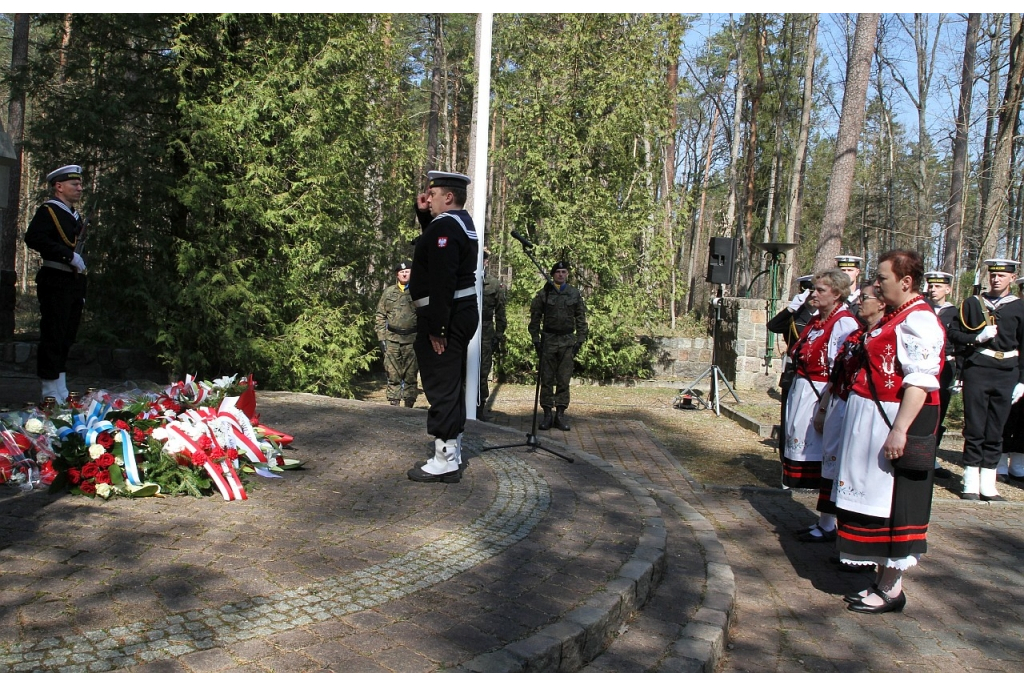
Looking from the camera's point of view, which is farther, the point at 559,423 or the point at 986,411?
the point at 559,423

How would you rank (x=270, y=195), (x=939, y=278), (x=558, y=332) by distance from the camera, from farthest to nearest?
(x=270, y=195) < (x=558, y=332) < (x=939, y=278)

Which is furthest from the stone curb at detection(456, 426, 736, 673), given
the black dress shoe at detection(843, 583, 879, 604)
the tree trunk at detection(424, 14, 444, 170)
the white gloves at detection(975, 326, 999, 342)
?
the tree trunk at detection(424, 14, 444, 170)

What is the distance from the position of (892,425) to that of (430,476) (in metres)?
3.03

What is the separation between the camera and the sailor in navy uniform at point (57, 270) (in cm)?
709

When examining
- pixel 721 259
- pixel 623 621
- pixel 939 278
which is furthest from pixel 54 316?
pixel 721 259

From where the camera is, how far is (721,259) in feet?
51.6

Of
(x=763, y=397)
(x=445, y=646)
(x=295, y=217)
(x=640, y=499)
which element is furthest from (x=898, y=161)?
(x=445, y=646)

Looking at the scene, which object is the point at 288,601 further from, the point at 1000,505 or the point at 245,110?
the point at 245,110

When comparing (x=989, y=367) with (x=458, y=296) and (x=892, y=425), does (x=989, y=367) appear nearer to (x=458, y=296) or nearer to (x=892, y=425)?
(x=892, y=425)

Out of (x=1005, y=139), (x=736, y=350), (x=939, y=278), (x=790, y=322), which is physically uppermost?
(x=1005, y=139)

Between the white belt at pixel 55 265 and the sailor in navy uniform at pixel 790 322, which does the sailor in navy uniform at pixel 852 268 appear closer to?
the sailor in navy uniform at pixel 790 322

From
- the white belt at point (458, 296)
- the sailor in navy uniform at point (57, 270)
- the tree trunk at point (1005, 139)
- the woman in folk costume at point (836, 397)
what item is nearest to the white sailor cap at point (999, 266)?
the woman in folk costume at point (836, 397)

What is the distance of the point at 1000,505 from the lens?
7.88 meters

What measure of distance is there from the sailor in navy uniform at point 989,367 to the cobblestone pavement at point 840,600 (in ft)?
1.31
